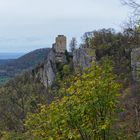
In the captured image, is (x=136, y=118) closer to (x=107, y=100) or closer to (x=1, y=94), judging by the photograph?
(x=107, y=100)

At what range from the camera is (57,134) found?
10.4 metres

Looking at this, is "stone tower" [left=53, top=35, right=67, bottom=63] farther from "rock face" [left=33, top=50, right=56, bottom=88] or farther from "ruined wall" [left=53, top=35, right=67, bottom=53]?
"rock face" [left=33, top=50, right=56, bottom=88]

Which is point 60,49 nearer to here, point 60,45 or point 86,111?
point 60,45

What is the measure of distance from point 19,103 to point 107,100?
4560cm

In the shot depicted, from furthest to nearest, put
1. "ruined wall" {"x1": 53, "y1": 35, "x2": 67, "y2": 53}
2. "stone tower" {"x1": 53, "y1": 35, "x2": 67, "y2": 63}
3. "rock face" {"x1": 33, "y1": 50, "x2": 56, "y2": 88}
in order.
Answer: "ruined wall" {"x1": 53, "y1": 35, "x2": 67, "y2": 53}, "stone tower" {"x1": 53, "y1": 35, "x2": 67, "y2": 63}, "rock face" {"x1": 33, "y1": 50, "x2": 56, "y2": 88}

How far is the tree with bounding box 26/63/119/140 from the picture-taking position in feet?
33.0

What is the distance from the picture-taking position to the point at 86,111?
1009cm

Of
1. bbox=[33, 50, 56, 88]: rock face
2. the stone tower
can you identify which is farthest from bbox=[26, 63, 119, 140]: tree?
the stone tower

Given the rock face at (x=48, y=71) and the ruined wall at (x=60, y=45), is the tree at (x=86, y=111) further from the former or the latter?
the ruined wall at (x=60, y=45)

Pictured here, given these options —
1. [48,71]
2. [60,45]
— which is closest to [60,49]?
[60,45]

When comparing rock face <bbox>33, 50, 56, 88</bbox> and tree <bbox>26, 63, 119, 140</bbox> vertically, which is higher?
tree <bbox>26, 63, 119, 140</bbox>

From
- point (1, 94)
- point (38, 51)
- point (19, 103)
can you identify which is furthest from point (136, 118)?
point (38, 51)

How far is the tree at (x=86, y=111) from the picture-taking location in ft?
33.0

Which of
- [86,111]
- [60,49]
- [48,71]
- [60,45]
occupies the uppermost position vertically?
[60,45]
